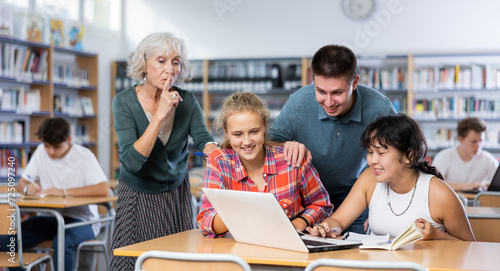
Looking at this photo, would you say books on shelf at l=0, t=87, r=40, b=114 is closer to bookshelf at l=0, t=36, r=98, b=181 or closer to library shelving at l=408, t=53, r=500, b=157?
bookshelf at l=0, t=36, r=98, b=181

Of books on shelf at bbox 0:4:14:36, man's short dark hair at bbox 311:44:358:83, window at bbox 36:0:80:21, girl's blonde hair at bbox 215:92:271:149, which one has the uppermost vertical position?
window at bbox 36:0:80:21

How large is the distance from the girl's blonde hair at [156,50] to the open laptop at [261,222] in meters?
0.81

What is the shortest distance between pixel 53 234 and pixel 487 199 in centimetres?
286

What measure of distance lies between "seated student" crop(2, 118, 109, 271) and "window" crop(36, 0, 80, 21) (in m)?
3.62

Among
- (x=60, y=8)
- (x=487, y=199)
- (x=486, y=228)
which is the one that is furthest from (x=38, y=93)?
(x=486, y=228)

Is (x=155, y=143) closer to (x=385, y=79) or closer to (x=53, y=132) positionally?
(x=53, y=132)

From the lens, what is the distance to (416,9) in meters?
7.64

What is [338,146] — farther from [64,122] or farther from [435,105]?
[435,105]

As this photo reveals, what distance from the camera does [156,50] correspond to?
2408mm

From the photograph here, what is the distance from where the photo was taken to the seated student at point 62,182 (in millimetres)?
3836

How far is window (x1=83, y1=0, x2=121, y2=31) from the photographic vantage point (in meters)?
8.06

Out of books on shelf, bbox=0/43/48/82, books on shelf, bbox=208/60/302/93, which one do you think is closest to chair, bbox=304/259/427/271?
books on shelf, bbox=0/43/48/82

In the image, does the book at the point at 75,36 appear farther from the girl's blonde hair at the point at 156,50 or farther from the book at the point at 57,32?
the girl's blonde hair at the point at 156,50

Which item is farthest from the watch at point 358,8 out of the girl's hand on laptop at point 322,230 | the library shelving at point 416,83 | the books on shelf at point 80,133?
the girl's hand on laptop at point 322,230
